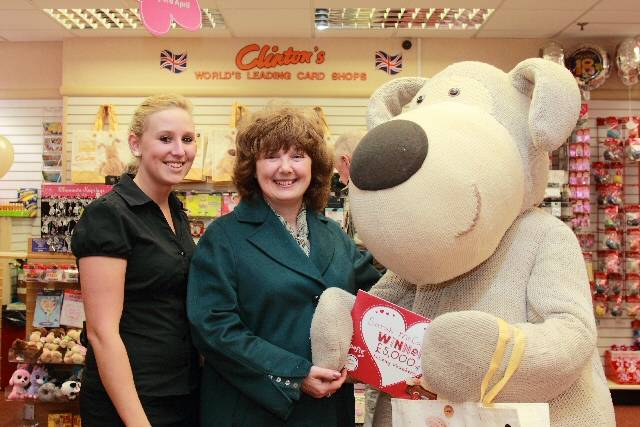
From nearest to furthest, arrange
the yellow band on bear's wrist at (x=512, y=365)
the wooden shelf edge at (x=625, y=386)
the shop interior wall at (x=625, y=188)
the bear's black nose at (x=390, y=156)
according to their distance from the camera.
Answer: the yellow band on bear's wrist at (x=512, y=365), the bear's black nose at (x=390, y=156), the wooden shelf edge at (x=625, y=386), the shop interior wall at (x=625, y=188)

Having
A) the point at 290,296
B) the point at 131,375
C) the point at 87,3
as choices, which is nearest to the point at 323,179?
the point at 290,296

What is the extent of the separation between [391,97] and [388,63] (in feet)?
12.2

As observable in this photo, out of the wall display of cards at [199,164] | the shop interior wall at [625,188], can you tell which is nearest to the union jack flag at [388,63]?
the wall display of cards at [199,164]

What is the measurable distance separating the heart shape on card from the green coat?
21 centimetres

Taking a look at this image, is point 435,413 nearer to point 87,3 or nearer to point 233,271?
point 233,271

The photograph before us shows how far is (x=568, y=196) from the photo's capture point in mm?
4887

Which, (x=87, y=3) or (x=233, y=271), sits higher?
(x=87, y=3)

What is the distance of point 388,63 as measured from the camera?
526cm

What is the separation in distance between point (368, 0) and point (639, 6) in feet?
7.04

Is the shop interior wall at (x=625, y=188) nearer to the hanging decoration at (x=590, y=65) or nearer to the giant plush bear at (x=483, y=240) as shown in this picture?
the hanging decoration at (x=590, y=65)

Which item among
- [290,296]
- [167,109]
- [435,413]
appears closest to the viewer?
[435,413]

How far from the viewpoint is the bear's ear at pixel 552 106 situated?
1310mm

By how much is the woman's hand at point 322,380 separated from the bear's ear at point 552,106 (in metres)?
0.75

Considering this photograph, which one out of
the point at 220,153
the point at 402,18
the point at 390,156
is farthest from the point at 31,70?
the point at 390,156
